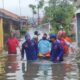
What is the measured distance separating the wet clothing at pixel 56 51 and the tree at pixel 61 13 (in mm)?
28536

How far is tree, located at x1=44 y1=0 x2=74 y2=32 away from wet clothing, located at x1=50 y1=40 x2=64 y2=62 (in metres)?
28.5

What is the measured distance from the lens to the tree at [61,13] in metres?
46.5

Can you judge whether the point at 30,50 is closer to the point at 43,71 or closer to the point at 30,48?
the point at 30,48

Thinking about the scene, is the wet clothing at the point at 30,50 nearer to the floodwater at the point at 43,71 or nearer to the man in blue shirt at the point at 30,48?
the man in blue shirt at the point at 30,48

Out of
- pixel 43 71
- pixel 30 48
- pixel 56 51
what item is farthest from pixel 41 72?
pixel 30 48

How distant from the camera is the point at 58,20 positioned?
47250 millimetres

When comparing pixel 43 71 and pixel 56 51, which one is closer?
pixel 43 71

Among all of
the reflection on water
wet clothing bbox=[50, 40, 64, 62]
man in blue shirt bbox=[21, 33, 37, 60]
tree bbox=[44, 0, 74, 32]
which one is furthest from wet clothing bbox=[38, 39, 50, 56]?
tree bbox=[44, 0, 74, 32]

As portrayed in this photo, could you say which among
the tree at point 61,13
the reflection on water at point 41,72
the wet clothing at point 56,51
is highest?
the tree at point 61,13

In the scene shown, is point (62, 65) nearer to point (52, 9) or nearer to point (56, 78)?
point (56, 78)

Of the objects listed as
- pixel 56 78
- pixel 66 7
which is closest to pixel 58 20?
pixel 66 7

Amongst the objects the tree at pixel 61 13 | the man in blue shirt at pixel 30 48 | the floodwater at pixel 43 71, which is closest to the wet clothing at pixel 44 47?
the man in blue shirt at pixel 30 48

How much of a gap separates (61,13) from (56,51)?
95.9 feet

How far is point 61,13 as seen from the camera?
46.3m
